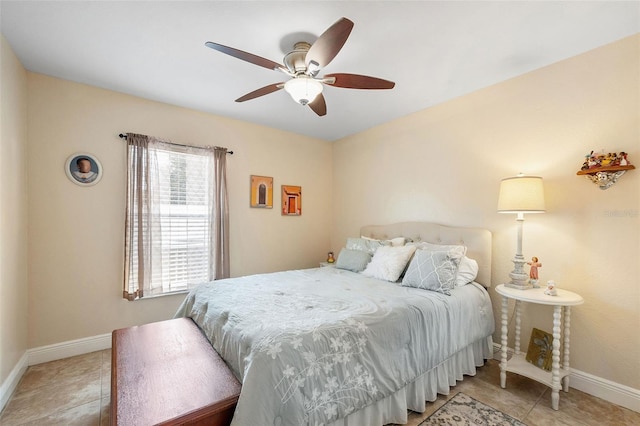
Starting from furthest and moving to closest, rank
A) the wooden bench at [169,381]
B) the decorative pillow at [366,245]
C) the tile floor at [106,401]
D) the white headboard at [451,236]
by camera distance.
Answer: the decorative pillow at [366,245] < the white headboard at [451,236] < the tile floor at [106,401] < the wooden bench at [169,381]

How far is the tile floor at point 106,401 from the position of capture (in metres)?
1.76

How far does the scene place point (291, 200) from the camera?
406 cm

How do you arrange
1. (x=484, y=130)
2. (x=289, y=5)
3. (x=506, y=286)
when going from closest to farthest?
(x=289, y=5)
(x=506, y=286)
(x=484, y=130)

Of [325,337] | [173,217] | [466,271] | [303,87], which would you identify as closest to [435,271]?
[466,271]

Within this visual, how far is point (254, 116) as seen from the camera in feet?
11.3

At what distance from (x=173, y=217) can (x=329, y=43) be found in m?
2.55

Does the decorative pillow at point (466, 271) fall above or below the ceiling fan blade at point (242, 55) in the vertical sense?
below

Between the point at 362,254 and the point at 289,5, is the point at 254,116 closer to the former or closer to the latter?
the point at 289,5

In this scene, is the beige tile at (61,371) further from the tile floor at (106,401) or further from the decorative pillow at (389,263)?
the decorative pillow at (389,263)

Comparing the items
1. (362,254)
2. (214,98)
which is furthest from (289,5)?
(362,254)

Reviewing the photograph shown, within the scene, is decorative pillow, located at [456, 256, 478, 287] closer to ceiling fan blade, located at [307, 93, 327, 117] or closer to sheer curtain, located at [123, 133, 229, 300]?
ceiling fan blade, located at [307, 93, 327, 117]

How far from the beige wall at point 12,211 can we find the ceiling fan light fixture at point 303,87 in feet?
6.71

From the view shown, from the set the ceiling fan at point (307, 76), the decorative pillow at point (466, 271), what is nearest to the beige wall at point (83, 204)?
the ceiling fan at point (307, 76)

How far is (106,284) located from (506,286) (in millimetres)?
3722
